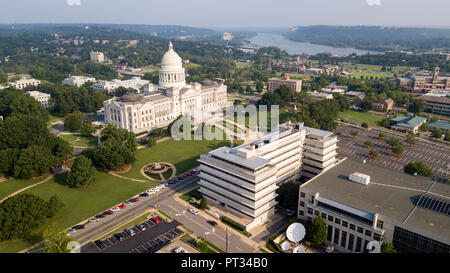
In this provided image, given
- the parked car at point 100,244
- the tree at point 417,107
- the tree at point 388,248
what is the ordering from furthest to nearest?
the tree at point 417,107
the parked car at point 100,244
the tree at point 388,248

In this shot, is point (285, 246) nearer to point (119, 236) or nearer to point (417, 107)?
point (119, 236)

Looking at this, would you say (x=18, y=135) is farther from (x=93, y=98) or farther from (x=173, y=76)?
(x=173, y=76)

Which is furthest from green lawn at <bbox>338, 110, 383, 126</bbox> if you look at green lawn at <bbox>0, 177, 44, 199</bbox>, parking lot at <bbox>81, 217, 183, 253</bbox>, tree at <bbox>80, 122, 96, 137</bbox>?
green lawn at <bbox>0, 177, 44, 199</bbox>

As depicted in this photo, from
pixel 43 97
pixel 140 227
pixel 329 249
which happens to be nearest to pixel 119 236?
pixel 140 227

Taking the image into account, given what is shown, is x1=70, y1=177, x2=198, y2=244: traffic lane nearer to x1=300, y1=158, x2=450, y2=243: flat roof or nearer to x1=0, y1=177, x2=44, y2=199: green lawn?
x1=0, y1=177, x2=44, y2=199: green lawn

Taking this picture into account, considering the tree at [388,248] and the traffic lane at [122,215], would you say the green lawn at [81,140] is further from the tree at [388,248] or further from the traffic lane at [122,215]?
the tree at [388,248]

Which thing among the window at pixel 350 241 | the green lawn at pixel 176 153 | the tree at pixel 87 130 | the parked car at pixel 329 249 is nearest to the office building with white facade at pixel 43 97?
the tree at pixel 87 130
